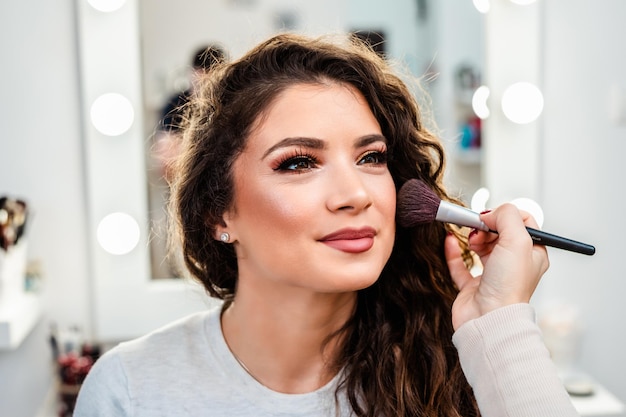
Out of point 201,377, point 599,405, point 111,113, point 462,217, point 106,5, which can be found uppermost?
point 106,5

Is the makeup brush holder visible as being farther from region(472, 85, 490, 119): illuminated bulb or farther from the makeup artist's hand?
region(472, 85, 490, 119): illuminated bulb

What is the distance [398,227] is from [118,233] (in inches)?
25.8

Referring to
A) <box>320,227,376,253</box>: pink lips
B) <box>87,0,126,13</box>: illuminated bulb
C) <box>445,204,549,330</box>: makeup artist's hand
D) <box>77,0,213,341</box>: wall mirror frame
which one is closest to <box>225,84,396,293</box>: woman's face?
<box>320,227,376,253</box>: pink lips

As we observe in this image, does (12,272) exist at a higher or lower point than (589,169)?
lower

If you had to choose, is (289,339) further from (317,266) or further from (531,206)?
(531,206)

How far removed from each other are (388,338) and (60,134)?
79cm

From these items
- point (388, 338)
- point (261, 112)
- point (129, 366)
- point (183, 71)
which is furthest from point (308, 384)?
point (183, 71)

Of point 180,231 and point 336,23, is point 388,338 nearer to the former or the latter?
point 180,231

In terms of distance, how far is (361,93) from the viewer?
36.5 inches

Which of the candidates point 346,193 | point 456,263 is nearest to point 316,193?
point 346,193

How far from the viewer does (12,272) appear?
1.31 metres

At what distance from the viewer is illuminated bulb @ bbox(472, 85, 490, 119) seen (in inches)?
60.4

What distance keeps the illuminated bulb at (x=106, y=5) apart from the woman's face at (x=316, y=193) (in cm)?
65

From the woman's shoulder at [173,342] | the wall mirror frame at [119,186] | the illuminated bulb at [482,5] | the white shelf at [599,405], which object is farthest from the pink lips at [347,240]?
the illuminated bulb at [482,5]
